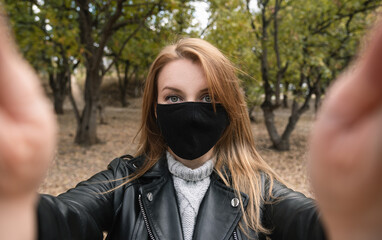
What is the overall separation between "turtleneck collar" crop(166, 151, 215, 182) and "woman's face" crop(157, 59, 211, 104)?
375mm

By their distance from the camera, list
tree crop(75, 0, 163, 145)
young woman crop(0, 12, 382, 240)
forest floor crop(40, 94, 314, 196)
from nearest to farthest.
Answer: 1. young woman crop(0, 12, 382, 240)
2. forest floor crop(40, 94, 314, 196)
3. tree crop(75, 0, 163, 145)

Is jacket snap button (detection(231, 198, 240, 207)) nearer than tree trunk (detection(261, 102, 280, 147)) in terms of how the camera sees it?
Yes

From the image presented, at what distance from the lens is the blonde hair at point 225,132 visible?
1.55 meters

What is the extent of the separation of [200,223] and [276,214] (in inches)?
15.3

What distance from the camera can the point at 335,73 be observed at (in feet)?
30.8

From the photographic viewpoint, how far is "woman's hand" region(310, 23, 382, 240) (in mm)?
463

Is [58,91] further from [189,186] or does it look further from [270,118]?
[189,186]

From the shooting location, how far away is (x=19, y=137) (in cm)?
50

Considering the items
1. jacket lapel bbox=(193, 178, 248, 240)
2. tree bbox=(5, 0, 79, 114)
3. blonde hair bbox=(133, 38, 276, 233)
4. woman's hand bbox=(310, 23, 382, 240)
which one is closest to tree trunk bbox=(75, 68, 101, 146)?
tree bbox=(5, 0, 79, 114)

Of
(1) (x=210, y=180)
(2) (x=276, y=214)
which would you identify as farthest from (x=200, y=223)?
(2) (x=276, y=214)

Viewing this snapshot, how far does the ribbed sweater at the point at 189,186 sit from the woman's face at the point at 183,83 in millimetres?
385

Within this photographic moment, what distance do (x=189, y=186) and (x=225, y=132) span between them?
42 centimetres

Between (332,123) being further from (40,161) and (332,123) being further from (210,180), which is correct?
(210,180)

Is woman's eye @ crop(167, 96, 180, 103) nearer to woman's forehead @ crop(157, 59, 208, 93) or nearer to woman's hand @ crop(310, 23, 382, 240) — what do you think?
woman's forehead @ crop(157, 59, 208, 93)
